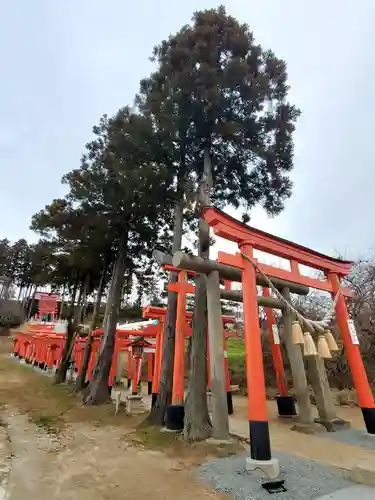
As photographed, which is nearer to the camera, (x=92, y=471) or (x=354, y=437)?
(x=92, y=471)

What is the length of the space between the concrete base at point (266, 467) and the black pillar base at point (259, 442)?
64 millimetres

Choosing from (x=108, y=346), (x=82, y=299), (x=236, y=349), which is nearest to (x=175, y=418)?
(x=108, y=346)

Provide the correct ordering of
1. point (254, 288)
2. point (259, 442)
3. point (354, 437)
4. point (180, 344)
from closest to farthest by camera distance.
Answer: point (259, 442), point (254, 288), point (354, 437), point (180, 344)

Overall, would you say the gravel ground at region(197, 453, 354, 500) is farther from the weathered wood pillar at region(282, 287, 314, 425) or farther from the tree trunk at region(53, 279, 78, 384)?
the tree trunk at region(53, 279, 78, 384)

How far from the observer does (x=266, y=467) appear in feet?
14.1

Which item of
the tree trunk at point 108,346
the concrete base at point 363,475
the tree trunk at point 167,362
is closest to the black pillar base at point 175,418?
the tree trunk at point 167,362

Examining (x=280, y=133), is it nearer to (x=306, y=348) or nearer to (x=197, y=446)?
(x=306, y=348)

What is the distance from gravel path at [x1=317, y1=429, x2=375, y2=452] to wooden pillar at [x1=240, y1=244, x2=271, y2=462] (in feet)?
10.8

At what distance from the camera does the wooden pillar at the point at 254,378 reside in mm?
4480

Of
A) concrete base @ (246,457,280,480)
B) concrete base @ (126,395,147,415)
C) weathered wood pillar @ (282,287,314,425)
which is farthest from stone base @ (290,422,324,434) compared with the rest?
concrete base @ (126,395,147,415)

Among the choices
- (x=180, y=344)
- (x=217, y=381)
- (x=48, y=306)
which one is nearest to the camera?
(x=217, y=381)

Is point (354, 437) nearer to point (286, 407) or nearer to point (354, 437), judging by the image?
point (354, 437)

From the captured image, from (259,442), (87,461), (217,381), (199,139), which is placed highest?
(199,139)

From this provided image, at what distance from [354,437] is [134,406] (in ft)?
22.6
